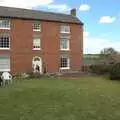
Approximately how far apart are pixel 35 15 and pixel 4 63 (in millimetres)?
9010

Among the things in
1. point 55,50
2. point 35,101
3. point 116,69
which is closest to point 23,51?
point 55,50

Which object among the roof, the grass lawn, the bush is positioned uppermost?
the roof

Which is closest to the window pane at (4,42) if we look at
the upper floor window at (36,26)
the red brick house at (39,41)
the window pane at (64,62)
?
the red brick house at (39,41)

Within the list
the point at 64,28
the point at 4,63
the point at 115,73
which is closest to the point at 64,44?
the point at 64,28

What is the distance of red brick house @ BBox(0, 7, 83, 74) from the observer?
49500 millimetres

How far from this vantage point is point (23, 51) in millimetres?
50781

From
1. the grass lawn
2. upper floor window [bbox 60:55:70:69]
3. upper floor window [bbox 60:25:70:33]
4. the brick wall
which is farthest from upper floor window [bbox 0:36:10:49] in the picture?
the grass lawn

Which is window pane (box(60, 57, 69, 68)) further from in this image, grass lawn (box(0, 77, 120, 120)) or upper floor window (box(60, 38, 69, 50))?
grass lawn (box(0, 77, 120, 120))

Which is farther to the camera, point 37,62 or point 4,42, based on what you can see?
point 37,62

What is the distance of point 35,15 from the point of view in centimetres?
5297

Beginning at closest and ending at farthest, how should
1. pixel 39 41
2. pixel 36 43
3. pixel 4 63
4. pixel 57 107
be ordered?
pixel 57 107 < pixel 4 63 < pixel 36 43 < pixel 39 41

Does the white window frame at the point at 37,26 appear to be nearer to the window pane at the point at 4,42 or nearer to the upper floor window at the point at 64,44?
the upper floor window at the point at 64,44

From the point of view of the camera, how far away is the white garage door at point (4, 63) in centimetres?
4876

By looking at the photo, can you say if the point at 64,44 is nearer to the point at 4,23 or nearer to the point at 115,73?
the point at 4,23
